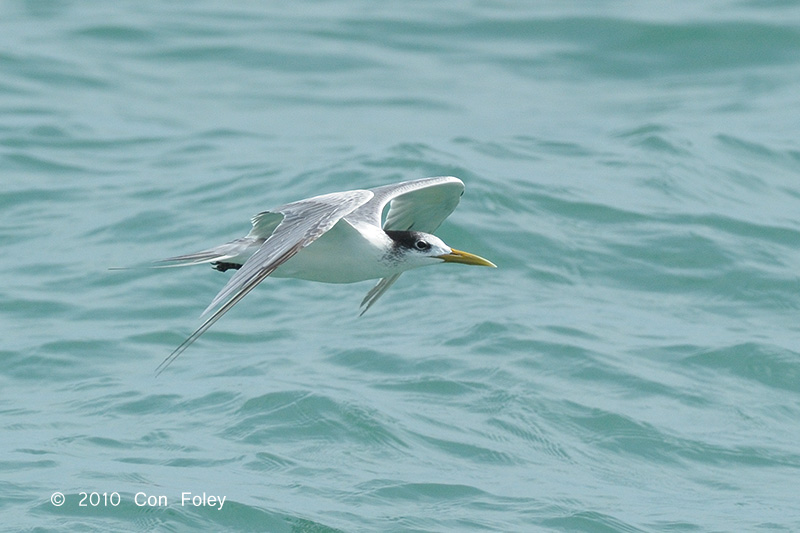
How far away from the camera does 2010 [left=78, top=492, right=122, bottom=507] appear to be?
32.9 feet

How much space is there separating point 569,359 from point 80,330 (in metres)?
5.32

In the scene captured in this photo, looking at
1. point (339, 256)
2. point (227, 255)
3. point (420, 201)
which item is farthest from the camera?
point (420, 201)

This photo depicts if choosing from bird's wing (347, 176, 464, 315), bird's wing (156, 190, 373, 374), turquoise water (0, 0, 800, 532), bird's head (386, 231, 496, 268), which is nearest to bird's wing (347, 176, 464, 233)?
bird's wing (347, 176, 464, 315)

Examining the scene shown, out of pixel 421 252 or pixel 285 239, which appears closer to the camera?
pixel 285 239

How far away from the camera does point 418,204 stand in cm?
1162

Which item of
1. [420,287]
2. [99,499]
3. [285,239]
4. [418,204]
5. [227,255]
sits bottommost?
[420,287]

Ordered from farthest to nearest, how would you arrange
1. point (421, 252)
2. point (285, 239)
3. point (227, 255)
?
point (421, 252), point (227, 255), point (285, 239)

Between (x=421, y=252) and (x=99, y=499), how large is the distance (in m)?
3.24

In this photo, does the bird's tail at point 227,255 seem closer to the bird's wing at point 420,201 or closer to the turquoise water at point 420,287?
the bird's wing at point 420,201

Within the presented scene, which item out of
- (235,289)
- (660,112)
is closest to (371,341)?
(235,289)
